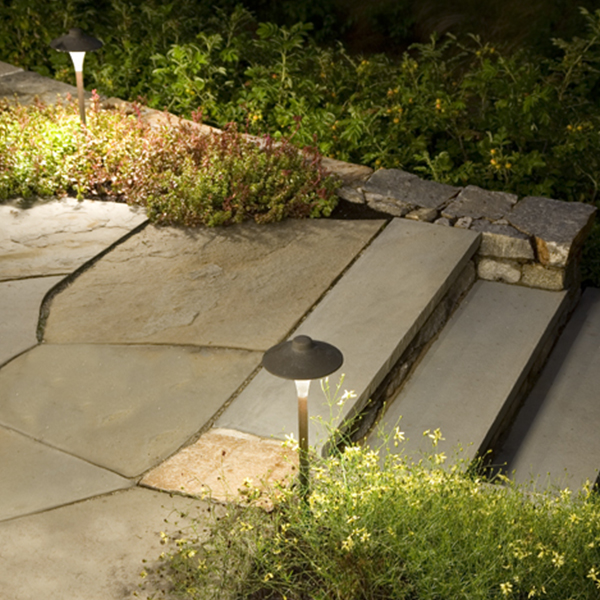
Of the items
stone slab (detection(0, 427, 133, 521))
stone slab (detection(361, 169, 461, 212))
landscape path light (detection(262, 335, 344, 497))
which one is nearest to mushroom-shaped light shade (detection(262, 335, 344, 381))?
landscape path light (detection(262, 335, 344, 497))

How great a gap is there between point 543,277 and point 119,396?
277 centimetres

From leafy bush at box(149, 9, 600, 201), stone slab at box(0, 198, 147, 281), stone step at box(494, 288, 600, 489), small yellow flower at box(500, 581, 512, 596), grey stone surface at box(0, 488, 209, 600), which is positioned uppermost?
leafy bush at box(149, 9, 600, 201)

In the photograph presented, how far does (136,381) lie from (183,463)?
67 cm

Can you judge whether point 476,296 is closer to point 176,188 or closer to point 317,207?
point 317,207

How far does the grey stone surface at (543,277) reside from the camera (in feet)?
16.6

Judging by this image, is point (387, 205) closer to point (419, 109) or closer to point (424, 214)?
point (424, 214)

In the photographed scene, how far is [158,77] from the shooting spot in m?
6.94

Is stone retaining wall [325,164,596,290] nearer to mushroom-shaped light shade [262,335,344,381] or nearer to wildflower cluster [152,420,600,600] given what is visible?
wildflower cluster [152,420,600,600]

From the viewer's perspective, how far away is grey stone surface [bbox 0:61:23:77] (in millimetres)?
7230

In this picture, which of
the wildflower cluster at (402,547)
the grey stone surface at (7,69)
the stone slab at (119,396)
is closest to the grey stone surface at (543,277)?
the stone slab at (119,396)

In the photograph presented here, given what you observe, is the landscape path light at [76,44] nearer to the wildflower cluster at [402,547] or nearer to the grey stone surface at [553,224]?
the grey stone surface at [553,224]

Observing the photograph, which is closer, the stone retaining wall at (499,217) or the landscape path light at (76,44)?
the stone retaining wall at (499,217)

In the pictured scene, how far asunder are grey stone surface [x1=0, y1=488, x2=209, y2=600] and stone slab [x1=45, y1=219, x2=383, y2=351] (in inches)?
46.4

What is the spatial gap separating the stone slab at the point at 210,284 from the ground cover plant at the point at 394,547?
138 cm
